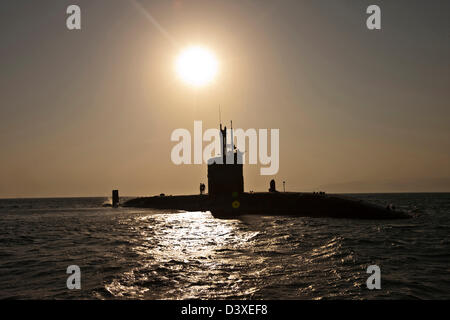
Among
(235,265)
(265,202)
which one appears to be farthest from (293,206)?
(235,265)

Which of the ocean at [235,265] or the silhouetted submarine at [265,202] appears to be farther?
the silhouetted submarine at [265,202]

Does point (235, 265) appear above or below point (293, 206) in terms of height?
above

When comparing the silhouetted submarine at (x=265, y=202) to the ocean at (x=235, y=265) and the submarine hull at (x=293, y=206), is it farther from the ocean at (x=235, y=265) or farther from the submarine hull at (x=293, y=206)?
the ocean at (x=235, y=265)

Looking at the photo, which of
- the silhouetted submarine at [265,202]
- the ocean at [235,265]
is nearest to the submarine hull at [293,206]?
the silhouetted submarine at [265,202]

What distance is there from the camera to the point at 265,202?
46250 mm

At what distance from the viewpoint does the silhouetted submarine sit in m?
38.4

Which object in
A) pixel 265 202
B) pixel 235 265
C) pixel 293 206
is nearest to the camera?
pixel 235 265

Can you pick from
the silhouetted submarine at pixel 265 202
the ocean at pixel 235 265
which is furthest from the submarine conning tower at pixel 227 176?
the ocean at pixel 235 265

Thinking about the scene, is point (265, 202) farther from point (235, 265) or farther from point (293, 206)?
point (235, 265)

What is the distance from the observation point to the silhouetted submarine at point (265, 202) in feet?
126

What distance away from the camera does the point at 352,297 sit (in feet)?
37.0

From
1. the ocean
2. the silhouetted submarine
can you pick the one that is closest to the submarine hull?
the silhouetted submarine
